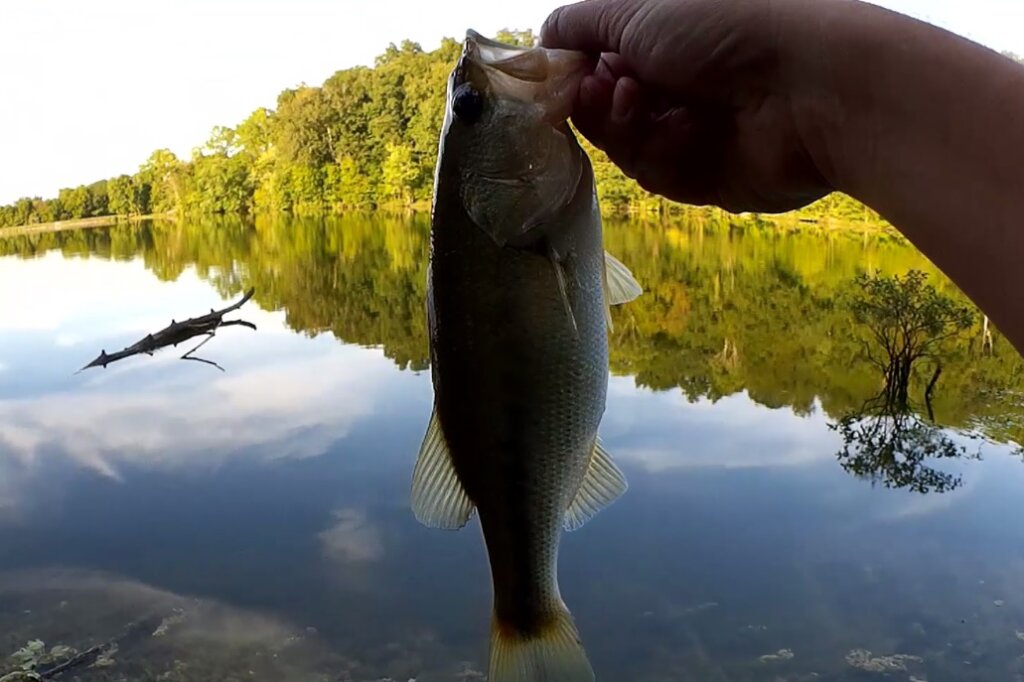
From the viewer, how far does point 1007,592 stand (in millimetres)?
10008

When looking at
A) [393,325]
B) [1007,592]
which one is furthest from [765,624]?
[393,325]

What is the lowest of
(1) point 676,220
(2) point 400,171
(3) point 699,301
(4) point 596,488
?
(3) point 699,301

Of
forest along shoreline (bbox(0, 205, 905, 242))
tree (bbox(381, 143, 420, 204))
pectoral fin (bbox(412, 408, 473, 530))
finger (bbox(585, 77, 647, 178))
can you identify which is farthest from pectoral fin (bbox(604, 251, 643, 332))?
tree (bbox(381, 143, 420, 204))

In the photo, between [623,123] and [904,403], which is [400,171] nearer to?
[904,403]

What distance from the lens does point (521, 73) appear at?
5.59 feet

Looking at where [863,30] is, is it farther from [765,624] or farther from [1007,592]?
[1007,592]

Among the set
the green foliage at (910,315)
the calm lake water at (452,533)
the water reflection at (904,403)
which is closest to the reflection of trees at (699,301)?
the calm lake water at (452,533)

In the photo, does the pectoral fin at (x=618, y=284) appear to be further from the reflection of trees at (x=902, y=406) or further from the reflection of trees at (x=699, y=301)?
the reflection of trees at (x=902, y=406)

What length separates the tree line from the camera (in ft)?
158

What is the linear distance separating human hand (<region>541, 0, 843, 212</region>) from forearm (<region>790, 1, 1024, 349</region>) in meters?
0.10

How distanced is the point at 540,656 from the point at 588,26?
1.47 meters

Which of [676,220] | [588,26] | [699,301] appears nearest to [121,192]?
[676,220]

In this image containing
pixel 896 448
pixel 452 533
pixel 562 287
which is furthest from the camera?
pixel 896 448

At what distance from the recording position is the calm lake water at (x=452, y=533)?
921cm
